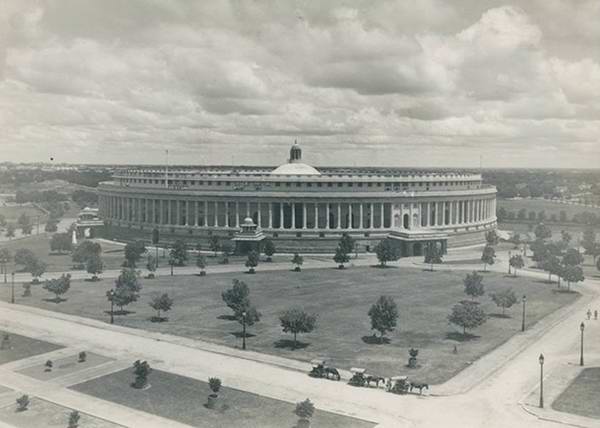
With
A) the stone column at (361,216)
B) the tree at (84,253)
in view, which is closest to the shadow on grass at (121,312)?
the tree at (84,253)

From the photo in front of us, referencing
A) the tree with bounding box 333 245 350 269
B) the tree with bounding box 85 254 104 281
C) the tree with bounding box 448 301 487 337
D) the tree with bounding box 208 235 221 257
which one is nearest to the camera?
the tree with bounding box 448 301 487 337

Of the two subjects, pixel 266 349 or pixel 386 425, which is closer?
pixel 386 425

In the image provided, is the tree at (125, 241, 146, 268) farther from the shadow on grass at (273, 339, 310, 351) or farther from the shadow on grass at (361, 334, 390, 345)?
the shadow on grass at (361, 334, 390, 345)

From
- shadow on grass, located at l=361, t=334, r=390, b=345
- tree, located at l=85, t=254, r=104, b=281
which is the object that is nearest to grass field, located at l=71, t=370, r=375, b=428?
shadow on grass, located at l=361, t=334, r=390, b=345

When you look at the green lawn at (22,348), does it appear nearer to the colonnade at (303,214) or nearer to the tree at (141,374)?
the tree at (141,374)

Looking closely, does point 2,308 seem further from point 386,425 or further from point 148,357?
point 386,425

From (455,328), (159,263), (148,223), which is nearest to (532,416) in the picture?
(455,328)

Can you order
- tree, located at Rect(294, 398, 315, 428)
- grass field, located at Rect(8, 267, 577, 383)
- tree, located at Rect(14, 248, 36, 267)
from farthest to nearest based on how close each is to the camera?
1. tree, located at Rect(14, 248, 36, 267)
2. grass field, located at Rect(8, 267, 577, 383)
3. tree, located at Rect(294, 398, 315, 428)
